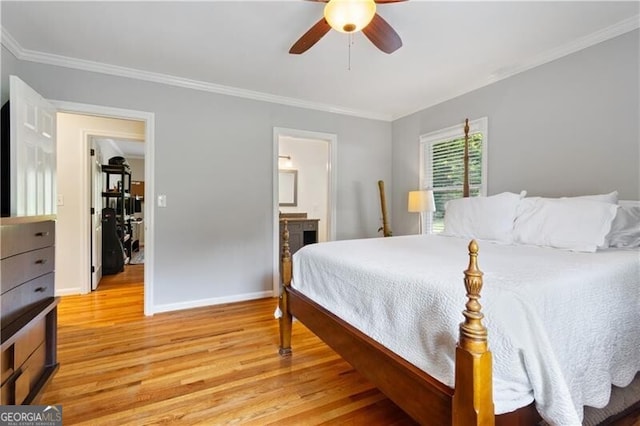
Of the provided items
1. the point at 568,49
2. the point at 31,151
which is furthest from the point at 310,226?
the point at 568,49

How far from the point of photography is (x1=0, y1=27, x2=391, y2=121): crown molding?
2.50m

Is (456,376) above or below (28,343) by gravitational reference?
above

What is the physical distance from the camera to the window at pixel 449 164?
3.18m

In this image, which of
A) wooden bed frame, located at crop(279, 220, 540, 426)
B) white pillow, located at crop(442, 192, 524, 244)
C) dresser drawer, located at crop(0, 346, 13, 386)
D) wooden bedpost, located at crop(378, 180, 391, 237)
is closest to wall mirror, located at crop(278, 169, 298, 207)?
wooden bedpost, located at crop(378, 180, 391, 237)

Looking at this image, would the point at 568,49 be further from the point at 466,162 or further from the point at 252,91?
the point at 252,91

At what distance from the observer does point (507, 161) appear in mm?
2922

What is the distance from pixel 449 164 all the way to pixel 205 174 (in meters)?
2.85

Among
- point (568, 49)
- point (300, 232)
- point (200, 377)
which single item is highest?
point (568, 49)

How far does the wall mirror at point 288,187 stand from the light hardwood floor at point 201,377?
2979 mm

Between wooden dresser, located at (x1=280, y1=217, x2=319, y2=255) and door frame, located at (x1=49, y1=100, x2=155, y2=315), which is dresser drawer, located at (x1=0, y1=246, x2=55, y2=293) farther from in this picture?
wooden dresser, located at (x1=280, y1=217, x2=319, y2=255)

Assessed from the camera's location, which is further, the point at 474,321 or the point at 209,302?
the point at 209,302

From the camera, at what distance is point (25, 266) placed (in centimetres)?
157

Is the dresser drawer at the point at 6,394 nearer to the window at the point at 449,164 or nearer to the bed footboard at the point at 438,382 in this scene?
the bed footboard at the point at 438,382

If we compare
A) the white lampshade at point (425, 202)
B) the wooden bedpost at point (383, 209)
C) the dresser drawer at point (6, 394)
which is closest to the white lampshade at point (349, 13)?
the white lampshade at point (425, 202)
